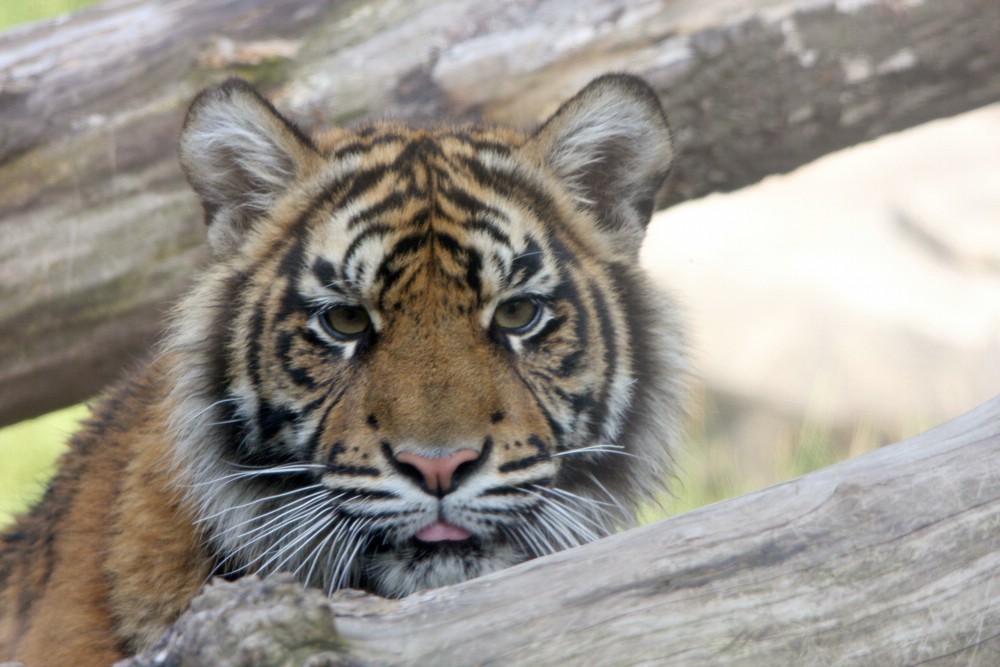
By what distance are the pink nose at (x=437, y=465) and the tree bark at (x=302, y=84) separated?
1.91 m

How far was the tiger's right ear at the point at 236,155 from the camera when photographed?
2.67m

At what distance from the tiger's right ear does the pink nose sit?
0.89 metres

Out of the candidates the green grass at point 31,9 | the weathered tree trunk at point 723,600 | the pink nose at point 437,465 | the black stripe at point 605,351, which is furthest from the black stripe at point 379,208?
the green grass at point 31,9

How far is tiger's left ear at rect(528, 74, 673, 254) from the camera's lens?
278cm

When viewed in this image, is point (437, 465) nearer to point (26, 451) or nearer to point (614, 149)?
point (614, 149)

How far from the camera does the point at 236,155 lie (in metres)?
2.79

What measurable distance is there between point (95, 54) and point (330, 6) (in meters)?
0.85

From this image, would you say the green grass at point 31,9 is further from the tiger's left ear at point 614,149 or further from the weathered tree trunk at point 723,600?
the weathered tree trunk at point 723,600

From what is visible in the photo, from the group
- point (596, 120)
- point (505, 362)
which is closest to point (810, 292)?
point (596, 120)

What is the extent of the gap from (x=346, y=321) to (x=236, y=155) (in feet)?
1.98

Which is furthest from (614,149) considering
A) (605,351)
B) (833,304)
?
(833,304)

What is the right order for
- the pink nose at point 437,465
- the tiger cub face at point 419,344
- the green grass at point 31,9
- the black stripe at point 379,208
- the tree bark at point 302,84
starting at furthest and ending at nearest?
the green grass at point 31,9 → the tree bark at point 302,84 → the black stripe at point 379,208 → the tiger cub face at point 419,344 → the pink nose at point 437,465

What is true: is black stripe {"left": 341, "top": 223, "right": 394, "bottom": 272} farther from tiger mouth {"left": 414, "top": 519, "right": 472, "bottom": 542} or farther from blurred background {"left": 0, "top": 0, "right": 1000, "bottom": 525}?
blurred background {"left": 0, "top": 0, "right": 1000, "bottom": 525}

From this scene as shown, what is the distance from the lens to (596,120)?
9.25 feet
